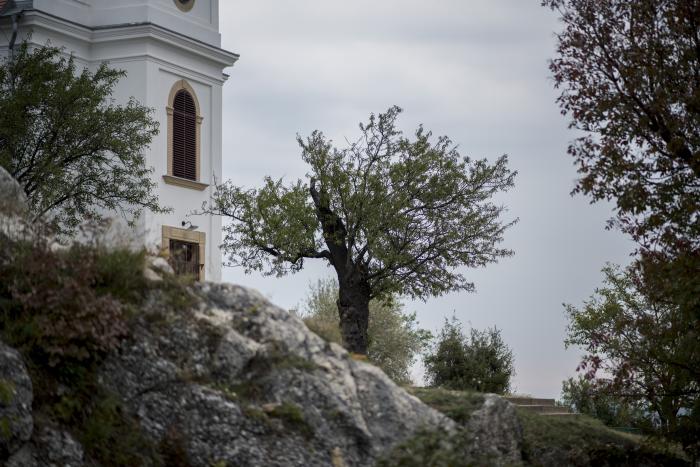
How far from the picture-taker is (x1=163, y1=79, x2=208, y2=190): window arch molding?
35125mm

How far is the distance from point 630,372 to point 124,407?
8.90 metres

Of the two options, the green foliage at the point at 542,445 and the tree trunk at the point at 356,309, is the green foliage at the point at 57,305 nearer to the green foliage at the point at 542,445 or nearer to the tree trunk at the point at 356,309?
the green foliage at the point at 542,445

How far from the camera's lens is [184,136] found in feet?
118

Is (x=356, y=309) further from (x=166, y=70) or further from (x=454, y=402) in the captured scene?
(x=454, y=402)

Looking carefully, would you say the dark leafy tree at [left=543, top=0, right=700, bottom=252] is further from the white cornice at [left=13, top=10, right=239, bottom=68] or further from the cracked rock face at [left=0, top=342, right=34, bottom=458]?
the white cornice at [left=13, top=10, right=239, bottom=68]

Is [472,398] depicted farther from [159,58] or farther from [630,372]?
[159,58]

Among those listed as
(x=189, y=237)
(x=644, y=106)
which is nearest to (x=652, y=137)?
(x=644, y=106)

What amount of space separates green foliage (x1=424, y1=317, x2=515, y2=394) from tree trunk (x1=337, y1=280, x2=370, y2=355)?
1968 mm

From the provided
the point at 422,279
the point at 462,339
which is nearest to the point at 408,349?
the point at 422,279

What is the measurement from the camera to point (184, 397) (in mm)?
11359

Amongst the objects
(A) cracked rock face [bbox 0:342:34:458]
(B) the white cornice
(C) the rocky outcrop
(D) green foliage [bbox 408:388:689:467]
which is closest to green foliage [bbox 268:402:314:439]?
(D) green foliage [bbox 408:388:689:467]

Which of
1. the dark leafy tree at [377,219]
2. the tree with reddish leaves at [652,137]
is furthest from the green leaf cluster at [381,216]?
the tree with reddish leaves at [652,137]

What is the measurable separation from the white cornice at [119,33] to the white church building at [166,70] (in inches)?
1.3

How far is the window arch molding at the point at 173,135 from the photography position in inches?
1383
